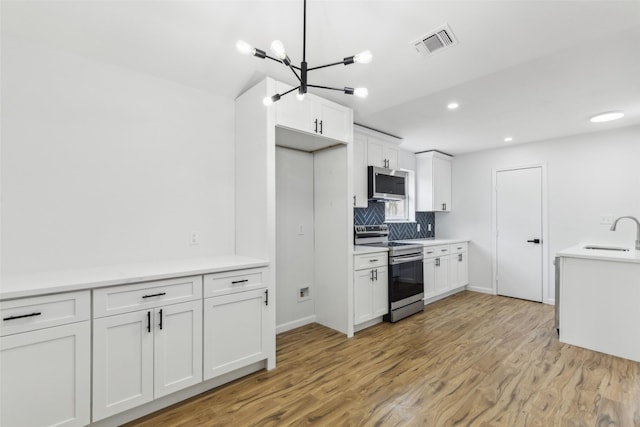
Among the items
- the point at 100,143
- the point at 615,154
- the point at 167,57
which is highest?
the point at 167,57

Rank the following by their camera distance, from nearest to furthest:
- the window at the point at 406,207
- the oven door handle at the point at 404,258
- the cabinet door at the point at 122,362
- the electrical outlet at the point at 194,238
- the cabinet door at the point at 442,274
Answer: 1. the cabinet door at the point at 122,362
2. the electrical outlet at the point at 194,238
3. the oven door handle at the point at 404,258
4. the cabinet door at the point at 442,274
5. the window at the point at 406,207

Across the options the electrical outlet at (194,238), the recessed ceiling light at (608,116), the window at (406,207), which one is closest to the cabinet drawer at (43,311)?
the electrical outlet at (194,238)

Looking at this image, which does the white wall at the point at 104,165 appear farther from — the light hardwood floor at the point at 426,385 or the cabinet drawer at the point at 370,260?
the cabinet drawer at the point at 370,260

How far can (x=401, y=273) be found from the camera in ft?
12.2

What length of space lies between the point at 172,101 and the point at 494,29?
2.55 meters

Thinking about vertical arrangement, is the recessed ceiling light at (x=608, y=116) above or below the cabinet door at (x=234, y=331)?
above

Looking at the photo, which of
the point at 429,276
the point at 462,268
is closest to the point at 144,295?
the point at 429,276

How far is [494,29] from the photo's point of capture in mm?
2080

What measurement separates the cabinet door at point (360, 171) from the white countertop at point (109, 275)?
1775 mm

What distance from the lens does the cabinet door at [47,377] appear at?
148 cm

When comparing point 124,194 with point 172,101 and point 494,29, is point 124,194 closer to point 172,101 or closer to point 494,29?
point 172,101

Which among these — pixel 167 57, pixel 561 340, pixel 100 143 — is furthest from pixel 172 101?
pixel 561 340

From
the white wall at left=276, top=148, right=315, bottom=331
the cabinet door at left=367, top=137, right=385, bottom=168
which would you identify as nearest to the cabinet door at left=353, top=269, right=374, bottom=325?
the white wall at left=276, top=148, right=315, bottom=331

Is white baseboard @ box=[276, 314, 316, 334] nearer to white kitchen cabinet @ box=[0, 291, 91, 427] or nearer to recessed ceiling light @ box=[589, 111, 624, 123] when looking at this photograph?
white kitchen cabinet @ box=[0, 291, 91, 427]
